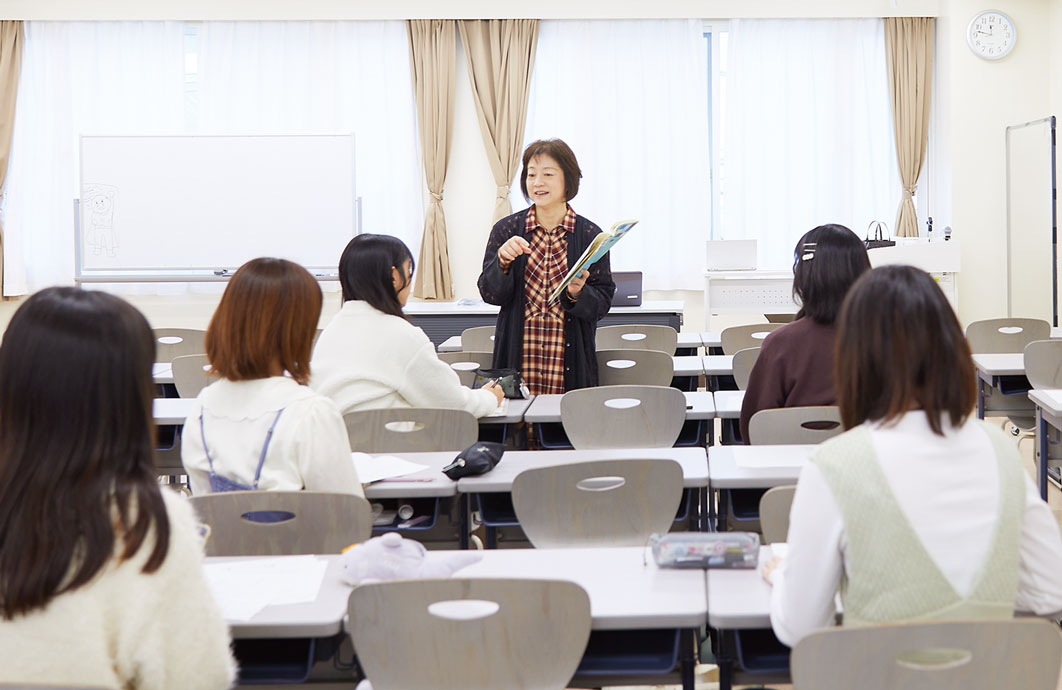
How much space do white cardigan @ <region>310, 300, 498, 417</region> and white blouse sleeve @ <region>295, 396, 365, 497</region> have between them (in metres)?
0.94

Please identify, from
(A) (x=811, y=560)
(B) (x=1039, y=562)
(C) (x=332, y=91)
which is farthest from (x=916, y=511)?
(C) (x=332, y=91)

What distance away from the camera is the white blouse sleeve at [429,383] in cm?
334

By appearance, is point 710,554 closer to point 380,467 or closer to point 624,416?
point 380,467

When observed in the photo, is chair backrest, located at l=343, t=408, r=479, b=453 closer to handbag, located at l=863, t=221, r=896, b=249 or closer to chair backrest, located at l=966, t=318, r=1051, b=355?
chair backrest, located at l=966, t=318, r=1051, b=355

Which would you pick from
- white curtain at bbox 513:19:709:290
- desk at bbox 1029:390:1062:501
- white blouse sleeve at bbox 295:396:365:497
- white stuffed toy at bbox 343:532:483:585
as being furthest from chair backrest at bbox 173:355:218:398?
white curtain at bbox 513:19:709:290

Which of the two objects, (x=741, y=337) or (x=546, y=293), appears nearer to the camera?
(x=546, y=293)

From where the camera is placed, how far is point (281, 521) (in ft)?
7.20

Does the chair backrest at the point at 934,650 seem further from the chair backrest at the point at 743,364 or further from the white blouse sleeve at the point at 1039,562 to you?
the chair backrest at the point at 743,364

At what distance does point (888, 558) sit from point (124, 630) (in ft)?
3.57

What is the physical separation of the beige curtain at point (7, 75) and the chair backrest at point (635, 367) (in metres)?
6.14

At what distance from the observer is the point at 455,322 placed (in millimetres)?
7012

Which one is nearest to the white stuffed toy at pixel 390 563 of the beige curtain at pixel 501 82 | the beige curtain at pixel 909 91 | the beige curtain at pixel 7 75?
the beige curtain at pixel 501 82

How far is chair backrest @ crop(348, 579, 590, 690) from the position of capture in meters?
1.68

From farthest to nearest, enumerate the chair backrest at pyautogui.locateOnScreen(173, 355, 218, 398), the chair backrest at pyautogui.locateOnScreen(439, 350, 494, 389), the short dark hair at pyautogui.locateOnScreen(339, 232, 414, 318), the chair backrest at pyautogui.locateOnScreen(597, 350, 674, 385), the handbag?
the handbag < the chair backrest at pyautogui.locateOnScreen(173, 355, 218, 398) < the chair backrest at pyautogui.locateOnScreen(439, 350, 494, 389) < the chair backrest at pyautogui.locateOnScreen(597, 350, 674, 385) < the short dark hair at pyautogui.locateOnScreen(339, 232, 414, 318)
